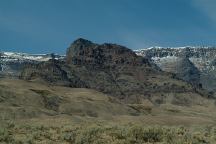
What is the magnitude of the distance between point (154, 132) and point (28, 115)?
101119 millimetres

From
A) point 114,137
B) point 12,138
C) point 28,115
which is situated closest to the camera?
point 12,138

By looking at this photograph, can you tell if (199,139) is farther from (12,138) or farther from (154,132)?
(12,138)

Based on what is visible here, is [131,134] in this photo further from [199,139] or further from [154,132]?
[199,139]

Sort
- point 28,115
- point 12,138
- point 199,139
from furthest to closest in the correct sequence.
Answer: point 28,115, point 199,139, point 12,138

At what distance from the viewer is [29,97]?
190000 millimetres

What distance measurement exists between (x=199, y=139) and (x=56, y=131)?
28.0 feet

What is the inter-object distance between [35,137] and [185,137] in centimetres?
888

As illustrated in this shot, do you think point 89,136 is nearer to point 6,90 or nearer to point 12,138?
point 12,138

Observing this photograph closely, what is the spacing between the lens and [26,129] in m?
33.2

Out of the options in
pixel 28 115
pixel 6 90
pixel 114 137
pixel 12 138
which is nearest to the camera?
pixel 12 138

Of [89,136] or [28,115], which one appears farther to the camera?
[28,115]

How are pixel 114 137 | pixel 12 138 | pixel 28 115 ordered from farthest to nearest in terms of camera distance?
pixel 28 115
pixel 114 137
pixel 12 138

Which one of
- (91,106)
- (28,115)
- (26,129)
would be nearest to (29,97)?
(91,106)

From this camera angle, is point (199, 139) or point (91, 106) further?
point (91, 106)
